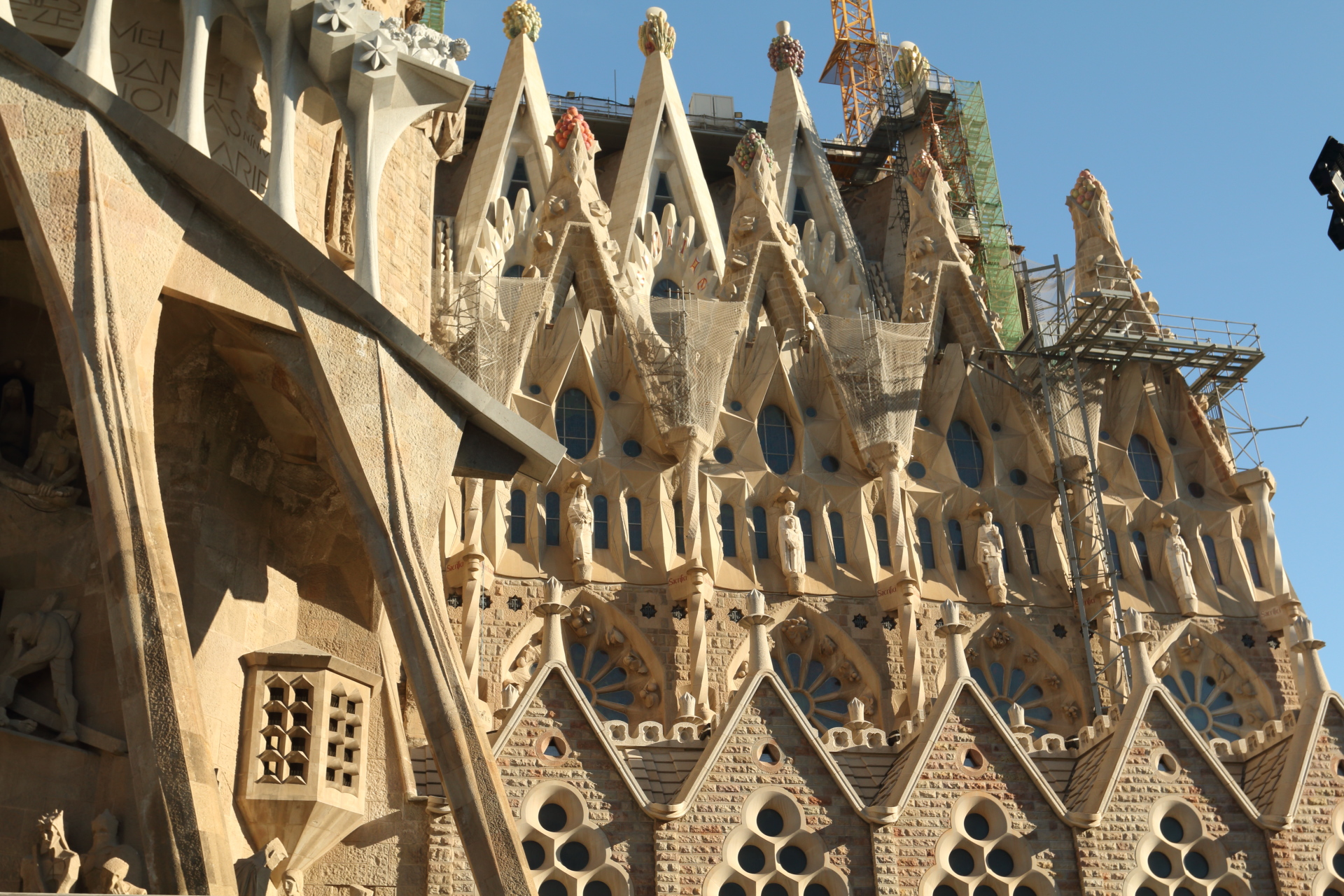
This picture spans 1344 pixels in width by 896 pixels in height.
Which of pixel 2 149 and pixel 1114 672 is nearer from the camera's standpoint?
pixel 2 149

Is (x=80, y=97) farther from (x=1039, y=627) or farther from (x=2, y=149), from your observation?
(x=1039, y=627)

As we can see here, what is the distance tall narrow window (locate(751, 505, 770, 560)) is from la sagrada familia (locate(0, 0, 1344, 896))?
88 millimetres

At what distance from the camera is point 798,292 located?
25.4m

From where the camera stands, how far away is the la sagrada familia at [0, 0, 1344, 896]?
1248cm

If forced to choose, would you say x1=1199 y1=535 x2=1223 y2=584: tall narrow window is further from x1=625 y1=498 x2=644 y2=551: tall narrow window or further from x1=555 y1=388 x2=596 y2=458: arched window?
x1=555 y1=388 x2=596 y2=458: arched window

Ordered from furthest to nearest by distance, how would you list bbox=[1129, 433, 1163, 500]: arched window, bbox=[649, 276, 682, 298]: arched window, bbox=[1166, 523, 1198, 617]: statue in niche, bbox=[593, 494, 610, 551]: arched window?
1. bbox=[649, 276, 682, 298]: arched window
2. bbox=[1129, 433, 1163, 500]: arched window
3. bbox=[1166, 523, 1198, 617]: statue in niche
4. bbox=[593, 494, 610, 551]: arched window

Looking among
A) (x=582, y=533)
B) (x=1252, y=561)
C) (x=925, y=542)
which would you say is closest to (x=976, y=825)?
(x=582, y=533)

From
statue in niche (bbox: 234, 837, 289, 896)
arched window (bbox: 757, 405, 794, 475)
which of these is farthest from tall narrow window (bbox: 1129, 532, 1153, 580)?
statue in niche (bbox: 234, 837, 289, 896)

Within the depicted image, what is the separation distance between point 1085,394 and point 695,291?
650cm

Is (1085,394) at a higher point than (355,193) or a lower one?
higher

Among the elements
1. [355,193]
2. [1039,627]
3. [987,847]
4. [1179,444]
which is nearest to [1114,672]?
[1039,627]

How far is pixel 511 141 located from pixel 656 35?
13.4 feet

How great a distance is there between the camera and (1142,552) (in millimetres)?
25062

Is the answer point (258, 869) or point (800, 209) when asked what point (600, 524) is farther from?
point (258, 869)
